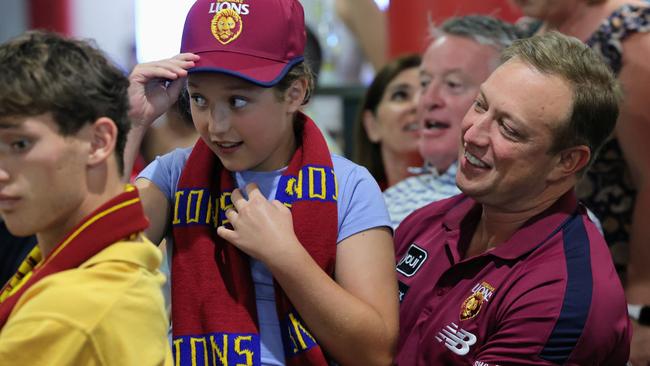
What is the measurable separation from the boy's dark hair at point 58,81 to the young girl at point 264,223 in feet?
1.18

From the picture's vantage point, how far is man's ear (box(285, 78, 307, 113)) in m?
1.87

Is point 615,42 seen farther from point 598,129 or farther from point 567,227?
point 567,227

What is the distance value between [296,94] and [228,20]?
7.5 inches

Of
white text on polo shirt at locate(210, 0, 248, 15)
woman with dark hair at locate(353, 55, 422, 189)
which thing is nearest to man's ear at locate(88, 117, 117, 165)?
white text on polo shirt at locate(210, 0, 248, 15)

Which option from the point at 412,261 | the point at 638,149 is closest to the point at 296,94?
the point at 412,261

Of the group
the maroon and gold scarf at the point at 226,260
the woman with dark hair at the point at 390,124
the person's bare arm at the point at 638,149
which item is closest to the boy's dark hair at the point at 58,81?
the maroon and gold scarf at the point at 226,260

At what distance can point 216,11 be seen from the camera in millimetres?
1832

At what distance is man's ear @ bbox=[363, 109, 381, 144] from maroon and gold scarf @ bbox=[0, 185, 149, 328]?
2022 millimetres

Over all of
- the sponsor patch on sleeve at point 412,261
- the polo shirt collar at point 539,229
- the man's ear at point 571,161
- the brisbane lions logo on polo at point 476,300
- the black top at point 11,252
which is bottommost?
the black top at point 11,252

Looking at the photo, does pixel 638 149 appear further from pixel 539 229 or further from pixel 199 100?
pixel 199 100

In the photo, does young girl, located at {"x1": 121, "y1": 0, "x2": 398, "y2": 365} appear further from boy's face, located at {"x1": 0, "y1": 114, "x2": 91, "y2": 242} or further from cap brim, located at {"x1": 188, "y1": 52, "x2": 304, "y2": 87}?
boy's face, located at {"x1": 0, "y1": 114, "x2": 91, "y2": 242}

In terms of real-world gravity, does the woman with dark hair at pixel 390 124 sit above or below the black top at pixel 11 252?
above

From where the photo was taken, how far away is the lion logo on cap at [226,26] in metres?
1.82

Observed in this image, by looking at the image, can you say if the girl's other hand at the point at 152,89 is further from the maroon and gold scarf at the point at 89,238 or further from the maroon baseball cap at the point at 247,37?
the maroon and gold scarf at the point at 89,238
